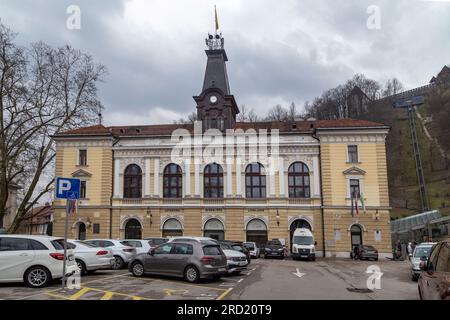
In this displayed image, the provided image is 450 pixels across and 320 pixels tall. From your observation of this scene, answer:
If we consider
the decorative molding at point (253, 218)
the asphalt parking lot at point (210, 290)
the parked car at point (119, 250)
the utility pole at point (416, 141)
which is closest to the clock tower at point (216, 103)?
the decorative molding at point (253, 218)

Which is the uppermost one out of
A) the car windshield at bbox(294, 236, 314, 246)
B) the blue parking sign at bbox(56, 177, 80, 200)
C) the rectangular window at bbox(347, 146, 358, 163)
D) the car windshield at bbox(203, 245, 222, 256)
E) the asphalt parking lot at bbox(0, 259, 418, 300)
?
the rectangular window at bbox(347, 146, 358, 163)

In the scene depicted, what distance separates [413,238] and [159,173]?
123ft

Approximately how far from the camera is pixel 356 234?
3681cm

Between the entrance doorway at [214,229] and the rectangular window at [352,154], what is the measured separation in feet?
45.0

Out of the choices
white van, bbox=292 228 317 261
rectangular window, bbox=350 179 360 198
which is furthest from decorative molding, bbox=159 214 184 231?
rectangular window, bbox=350 179 360 198

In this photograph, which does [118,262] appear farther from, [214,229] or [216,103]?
[216,103]

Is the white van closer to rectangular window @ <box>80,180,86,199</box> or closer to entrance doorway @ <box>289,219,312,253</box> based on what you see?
entrance doorway @ <box>289,219,312,253</box>

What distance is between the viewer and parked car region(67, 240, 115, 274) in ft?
56.6

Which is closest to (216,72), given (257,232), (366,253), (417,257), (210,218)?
(210,218)

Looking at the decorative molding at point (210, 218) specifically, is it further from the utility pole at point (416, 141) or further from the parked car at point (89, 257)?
the utility pole at point (416, 141)

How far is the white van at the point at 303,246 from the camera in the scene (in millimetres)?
31641

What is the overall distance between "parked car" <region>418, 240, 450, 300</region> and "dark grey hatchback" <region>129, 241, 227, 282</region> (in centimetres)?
822

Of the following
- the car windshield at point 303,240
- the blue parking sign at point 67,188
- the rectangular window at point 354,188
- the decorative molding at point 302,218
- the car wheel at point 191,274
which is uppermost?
the rectangular window at point 354,188

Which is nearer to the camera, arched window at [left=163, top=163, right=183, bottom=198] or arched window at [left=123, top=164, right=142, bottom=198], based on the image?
arched window at [left=163, top=163, right=183, bottom=198]
